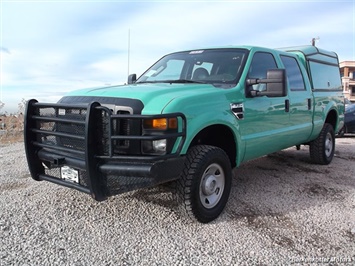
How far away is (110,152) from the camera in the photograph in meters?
2.83

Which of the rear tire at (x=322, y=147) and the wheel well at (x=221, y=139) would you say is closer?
the wheel well at (x=221, y=139)

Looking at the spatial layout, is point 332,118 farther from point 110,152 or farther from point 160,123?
point 110,152

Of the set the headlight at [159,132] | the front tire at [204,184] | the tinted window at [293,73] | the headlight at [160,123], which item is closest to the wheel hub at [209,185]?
the front tire at [204,184]

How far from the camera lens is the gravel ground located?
264cm

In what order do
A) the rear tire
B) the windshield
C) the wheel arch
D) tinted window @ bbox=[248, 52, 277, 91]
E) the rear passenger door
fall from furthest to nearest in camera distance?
1. the wheel arch
2. the rear tire
3. the rear passenger door
4. tinted window @ bbox=[248, 52, 277, 91]
5. the windshield

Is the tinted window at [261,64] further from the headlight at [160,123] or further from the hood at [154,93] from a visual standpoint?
the headlight at [160,123]

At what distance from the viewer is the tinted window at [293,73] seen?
4908 millimetres

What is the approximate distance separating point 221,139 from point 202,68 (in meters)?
1.01

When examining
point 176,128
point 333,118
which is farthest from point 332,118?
point 176,128

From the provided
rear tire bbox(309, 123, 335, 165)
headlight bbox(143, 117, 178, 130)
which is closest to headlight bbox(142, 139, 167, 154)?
headlight bbox(143, 117, 178, 130)

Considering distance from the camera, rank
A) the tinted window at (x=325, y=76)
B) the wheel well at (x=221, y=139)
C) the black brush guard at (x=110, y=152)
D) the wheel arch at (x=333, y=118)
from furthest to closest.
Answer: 1. the wheel arch at (x=333, y=118)
2. the tinted window at (x=325, y=76)
3. the wheel well at (x=221, y=139)
4. the black brush guard at (x=110, y=152)

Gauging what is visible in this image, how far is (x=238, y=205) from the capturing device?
3826 millimetres

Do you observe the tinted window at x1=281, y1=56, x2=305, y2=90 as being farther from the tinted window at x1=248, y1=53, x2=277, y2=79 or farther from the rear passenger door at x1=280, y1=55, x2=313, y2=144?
the tinted window at x1=248, y1=53, x2=277, y2=79

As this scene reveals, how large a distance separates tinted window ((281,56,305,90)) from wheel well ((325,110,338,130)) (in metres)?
1.52
